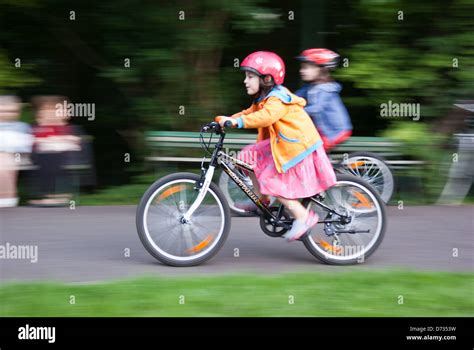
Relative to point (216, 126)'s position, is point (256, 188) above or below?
below

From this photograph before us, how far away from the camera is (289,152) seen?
619 cm

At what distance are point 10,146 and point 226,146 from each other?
2397 mm

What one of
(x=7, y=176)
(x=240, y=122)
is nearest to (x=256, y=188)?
(x=240, y=122)

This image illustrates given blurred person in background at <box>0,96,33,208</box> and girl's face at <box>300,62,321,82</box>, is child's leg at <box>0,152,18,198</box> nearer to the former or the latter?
blurred person in background at <box>0,96,33,208</box>

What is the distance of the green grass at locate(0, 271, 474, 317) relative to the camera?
203 inches

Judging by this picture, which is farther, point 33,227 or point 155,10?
point 155,10

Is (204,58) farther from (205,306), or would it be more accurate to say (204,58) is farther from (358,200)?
(205,306)

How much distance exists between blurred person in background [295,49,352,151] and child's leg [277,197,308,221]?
1.68 metres

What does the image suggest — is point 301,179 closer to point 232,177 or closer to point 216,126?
Result: point 232,177

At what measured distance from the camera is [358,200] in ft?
21.1

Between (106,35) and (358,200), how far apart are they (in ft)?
15.2

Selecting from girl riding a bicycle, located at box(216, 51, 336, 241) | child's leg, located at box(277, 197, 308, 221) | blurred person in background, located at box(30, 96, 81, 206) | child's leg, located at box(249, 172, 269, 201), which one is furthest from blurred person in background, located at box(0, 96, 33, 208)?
child's leg, located at box(277, 197, 308, 221)
